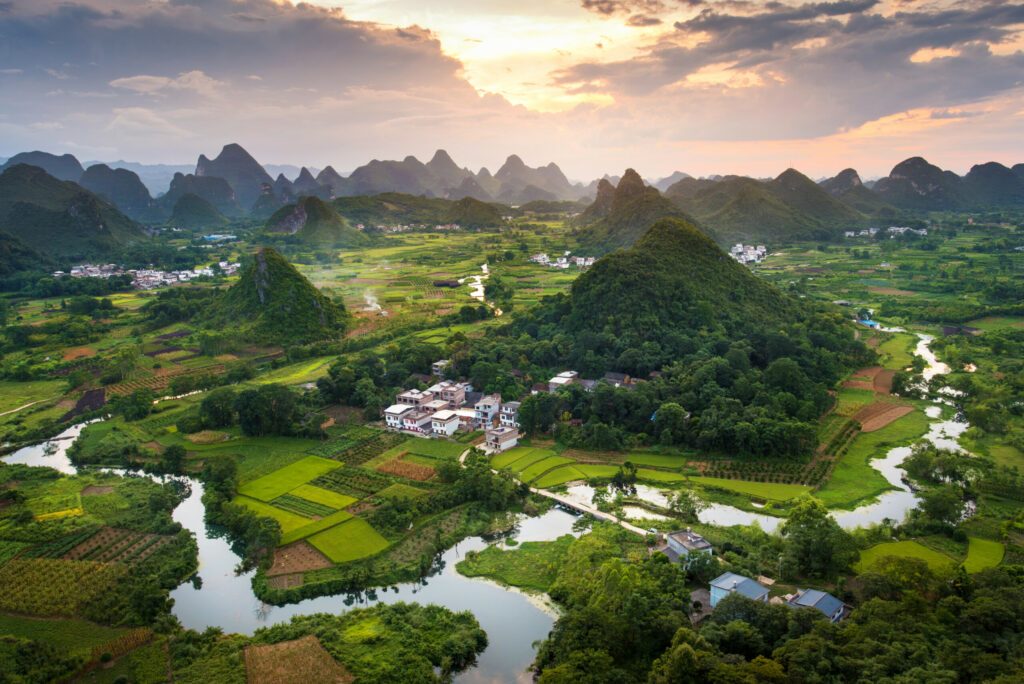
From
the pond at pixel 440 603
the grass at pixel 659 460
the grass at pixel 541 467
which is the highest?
the grass at pixel 541 467

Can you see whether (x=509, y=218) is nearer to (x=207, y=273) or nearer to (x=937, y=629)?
(x=207, y=273)

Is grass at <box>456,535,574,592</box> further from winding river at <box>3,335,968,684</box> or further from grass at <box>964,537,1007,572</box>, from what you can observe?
grass at <box>964,537,1007,572</box>

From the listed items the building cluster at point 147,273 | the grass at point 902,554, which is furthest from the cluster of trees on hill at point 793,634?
the building cluster at point 147,273

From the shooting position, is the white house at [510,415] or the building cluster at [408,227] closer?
the white house at [510,415]

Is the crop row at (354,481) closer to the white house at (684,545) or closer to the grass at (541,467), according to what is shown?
the grass at (541,467)

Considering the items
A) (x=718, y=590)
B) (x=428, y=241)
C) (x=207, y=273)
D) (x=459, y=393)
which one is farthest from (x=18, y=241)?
(x=718, y=590)

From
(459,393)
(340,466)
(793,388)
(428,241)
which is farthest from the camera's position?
(428,241)
